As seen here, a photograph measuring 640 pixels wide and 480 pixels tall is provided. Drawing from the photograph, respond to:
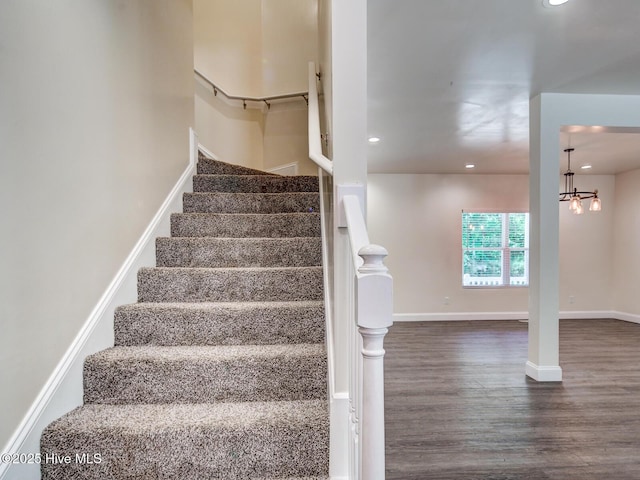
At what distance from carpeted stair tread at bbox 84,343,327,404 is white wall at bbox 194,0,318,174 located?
2818mm

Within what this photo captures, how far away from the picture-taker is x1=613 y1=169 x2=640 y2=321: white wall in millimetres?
6078

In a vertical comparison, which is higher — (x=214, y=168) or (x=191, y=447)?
(x=214, y=168)

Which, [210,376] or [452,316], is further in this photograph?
[452,316]

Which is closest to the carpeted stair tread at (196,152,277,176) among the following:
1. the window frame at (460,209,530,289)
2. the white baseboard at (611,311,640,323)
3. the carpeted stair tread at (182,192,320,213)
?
the carpeted stair tread at (182,192,320,213)

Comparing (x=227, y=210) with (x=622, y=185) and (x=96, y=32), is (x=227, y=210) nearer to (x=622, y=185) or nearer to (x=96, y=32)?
(x=96, y=32)

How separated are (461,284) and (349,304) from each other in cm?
561

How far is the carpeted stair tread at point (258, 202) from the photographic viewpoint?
8.90ft

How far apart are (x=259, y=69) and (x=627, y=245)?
253 inches

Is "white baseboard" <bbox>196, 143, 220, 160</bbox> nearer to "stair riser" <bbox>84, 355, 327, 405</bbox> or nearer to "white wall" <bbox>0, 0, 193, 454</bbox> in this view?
"white wall" <bbox>0, 0, 193, 454</bbox>

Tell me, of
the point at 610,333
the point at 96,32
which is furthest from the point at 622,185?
the point at 96,32

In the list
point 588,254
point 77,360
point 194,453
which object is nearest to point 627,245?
point 588,254

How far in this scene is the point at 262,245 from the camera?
90.2 inches

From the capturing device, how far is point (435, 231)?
20.8 feet

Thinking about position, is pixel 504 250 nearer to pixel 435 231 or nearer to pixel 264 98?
pixel 435 231
